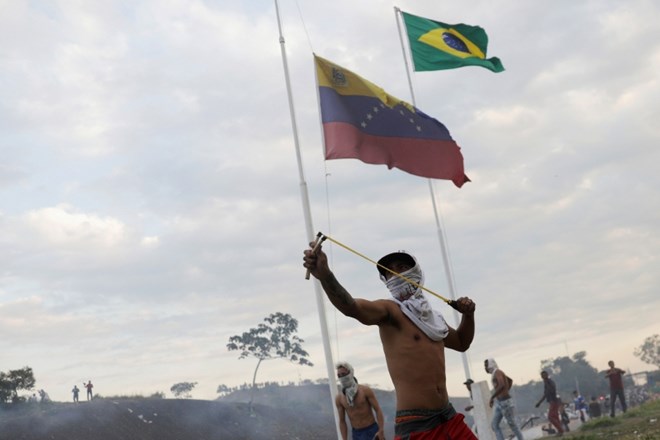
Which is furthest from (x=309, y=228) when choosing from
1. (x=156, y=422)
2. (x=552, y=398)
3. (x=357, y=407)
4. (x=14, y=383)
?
(x=14, y=383)

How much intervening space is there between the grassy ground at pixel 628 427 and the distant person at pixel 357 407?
4101 mm

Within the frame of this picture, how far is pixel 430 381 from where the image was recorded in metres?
5.60

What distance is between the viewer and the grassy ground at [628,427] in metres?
14.2

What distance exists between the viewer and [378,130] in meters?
15.2

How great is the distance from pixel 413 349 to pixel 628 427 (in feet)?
41.3

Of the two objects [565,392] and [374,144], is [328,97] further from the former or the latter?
[565,392]

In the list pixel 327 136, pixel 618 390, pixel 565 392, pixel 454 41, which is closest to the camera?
pixel 327 136

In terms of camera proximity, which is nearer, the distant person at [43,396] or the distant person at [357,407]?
the distant person at [357,407]

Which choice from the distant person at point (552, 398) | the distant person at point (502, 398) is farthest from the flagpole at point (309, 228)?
the distant person at point (552, 398)

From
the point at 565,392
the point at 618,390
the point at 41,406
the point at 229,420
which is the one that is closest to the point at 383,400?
the point at 229,420

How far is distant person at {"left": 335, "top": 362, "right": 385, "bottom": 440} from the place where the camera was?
1185 centimetres

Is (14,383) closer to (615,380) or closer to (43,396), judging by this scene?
(43,396)

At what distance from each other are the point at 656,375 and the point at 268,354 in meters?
50.0

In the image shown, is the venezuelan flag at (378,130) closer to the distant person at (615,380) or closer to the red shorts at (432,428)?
the distant person at (615,380)
